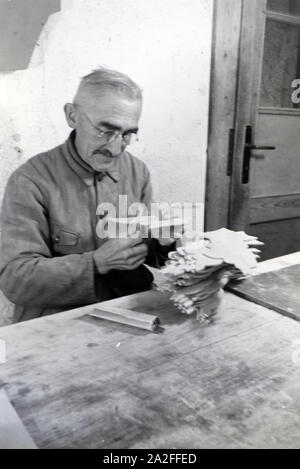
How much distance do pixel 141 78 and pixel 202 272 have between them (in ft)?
4.31

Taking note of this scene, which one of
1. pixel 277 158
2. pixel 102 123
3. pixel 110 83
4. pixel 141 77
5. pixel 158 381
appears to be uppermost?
pixel 141 77

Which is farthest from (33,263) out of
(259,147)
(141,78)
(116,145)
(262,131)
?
(262,131)

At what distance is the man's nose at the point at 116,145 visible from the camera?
1.60 meters

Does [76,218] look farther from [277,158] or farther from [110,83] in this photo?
[277,158]

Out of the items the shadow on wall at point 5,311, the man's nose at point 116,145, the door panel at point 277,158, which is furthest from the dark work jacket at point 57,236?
the door panel at point 277,158

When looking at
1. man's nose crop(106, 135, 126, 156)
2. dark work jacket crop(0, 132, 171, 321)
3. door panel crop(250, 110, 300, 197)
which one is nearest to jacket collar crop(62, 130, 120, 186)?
dark work jacket crop(0, 132, 171, 321)

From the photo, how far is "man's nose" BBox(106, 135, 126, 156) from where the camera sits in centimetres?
160

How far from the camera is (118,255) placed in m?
1.39

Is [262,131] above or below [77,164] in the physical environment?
above

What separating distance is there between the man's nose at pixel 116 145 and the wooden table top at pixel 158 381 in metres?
0.68

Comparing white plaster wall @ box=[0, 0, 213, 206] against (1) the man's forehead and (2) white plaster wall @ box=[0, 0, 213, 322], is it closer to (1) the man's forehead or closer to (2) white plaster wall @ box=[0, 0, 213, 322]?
(2) white plaster wall @ box=[0, 0, 213, 322]

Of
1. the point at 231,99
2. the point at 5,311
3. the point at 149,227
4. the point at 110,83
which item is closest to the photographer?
the point at 149,227

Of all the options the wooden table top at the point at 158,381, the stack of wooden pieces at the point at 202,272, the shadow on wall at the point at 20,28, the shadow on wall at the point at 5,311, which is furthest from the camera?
the shadow on wall at the point at 5,311

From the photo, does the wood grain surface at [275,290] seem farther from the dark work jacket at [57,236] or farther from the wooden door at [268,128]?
the wooden door at [268,128]
